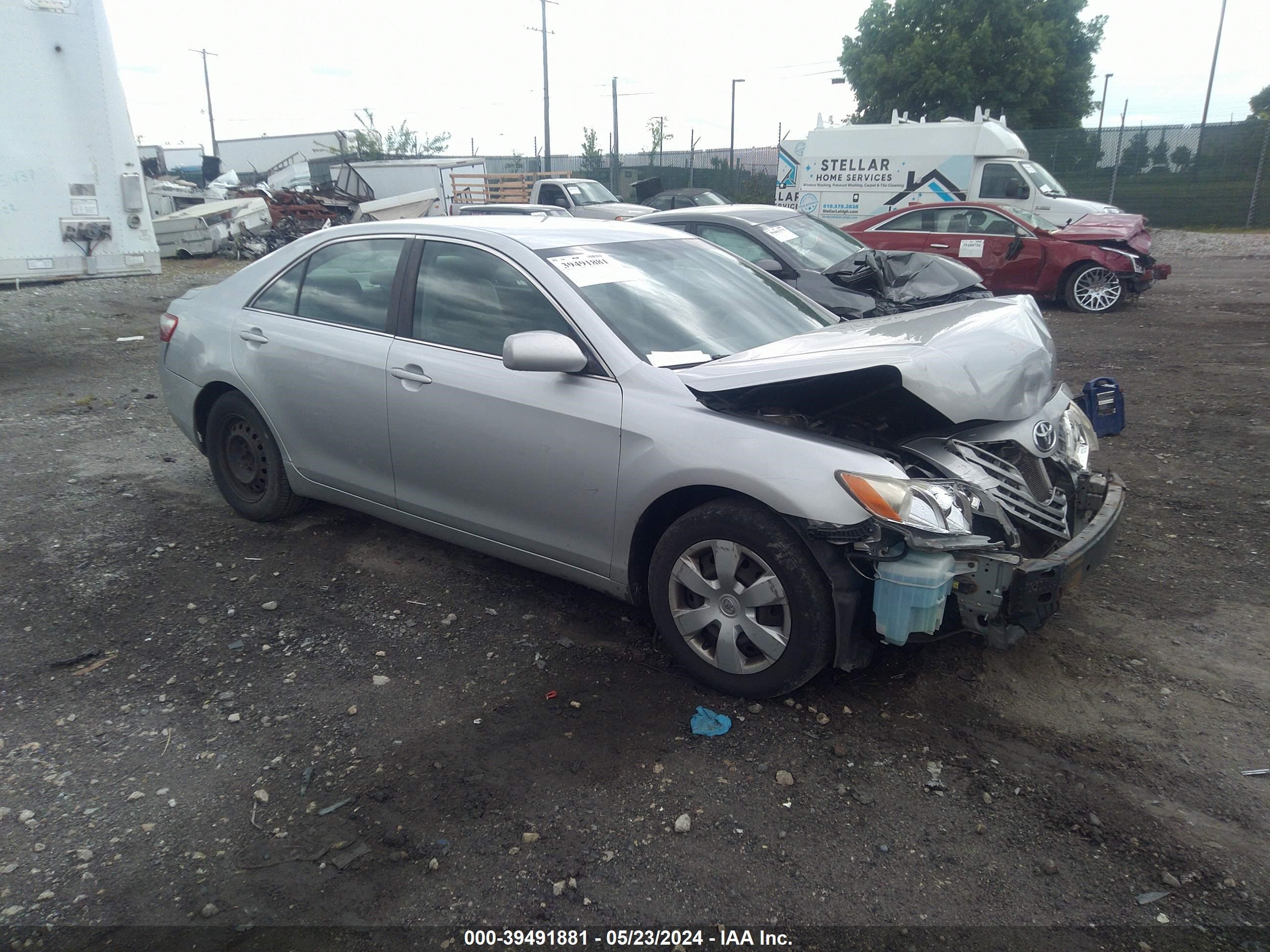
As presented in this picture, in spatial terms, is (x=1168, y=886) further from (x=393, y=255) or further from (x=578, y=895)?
(x=393, y=255)

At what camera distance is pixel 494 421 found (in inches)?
148

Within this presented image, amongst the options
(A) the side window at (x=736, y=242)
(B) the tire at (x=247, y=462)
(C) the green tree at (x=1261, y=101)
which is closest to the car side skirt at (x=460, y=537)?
(B) the tire at (x=247, y=462)

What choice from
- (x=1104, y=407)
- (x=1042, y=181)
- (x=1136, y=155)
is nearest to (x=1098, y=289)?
(x=1042, y=181)

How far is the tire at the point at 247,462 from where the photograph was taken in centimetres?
485

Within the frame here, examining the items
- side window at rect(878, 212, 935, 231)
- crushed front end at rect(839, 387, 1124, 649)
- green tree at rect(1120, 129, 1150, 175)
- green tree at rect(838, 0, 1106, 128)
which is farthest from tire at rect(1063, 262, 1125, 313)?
green tree at rect(838, 0, 1106, 128)

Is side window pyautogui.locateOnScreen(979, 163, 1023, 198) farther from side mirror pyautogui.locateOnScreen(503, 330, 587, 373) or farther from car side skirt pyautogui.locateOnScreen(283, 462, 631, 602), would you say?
side mirror pyautogui.locateOnScreen(503, 330, 587, 373)

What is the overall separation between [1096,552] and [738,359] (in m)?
1.52

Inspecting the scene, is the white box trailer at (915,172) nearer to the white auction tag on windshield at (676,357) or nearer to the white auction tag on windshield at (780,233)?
the white auction tag on windshield at (780,233)

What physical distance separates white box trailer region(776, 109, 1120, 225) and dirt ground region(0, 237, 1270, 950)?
11727 mm

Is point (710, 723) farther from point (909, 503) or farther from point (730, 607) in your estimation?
point (909, 503)

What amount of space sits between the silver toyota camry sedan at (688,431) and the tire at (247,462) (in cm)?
10

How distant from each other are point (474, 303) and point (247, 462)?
6.41 ft

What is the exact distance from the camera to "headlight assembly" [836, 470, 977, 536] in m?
2.95

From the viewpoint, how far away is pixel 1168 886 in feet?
8.07
